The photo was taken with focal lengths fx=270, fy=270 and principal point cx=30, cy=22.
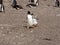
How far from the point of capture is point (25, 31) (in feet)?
35.1

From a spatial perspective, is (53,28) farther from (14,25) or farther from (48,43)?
(48,43)

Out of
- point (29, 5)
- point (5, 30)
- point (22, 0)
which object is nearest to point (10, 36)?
point (5, 30)

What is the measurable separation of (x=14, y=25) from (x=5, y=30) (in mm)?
1304

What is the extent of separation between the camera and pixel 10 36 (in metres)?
9.75

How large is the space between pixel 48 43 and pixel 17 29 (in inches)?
104

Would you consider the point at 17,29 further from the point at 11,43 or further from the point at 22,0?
the point at 22,0

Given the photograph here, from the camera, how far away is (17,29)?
435 inches

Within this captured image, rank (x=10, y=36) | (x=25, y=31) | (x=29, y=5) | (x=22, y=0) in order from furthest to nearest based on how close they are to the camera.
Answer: (x=22, y=0) < (x=29, y=5) < (x=25, y=31) < (x=10, y=36)

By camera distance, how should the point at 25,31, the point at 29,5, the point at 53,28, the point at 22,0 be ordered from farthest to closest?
the point at 22,0, the point at 29,5, the point at 53,28, the point at 25,31

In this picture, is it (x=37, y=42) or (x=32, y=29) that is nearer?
(x=37, y=42)

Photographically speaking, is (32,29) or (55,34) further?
(32,29)

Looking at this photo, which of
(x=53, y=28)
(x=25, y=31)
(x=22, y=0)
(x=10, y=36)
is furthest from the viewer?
(x=22, y=0)

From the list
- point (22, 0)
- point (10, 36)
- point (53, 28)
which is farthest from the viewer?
point (22, 0)

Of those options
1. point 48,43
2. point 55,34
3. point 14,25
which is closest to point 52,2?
point 14,25
